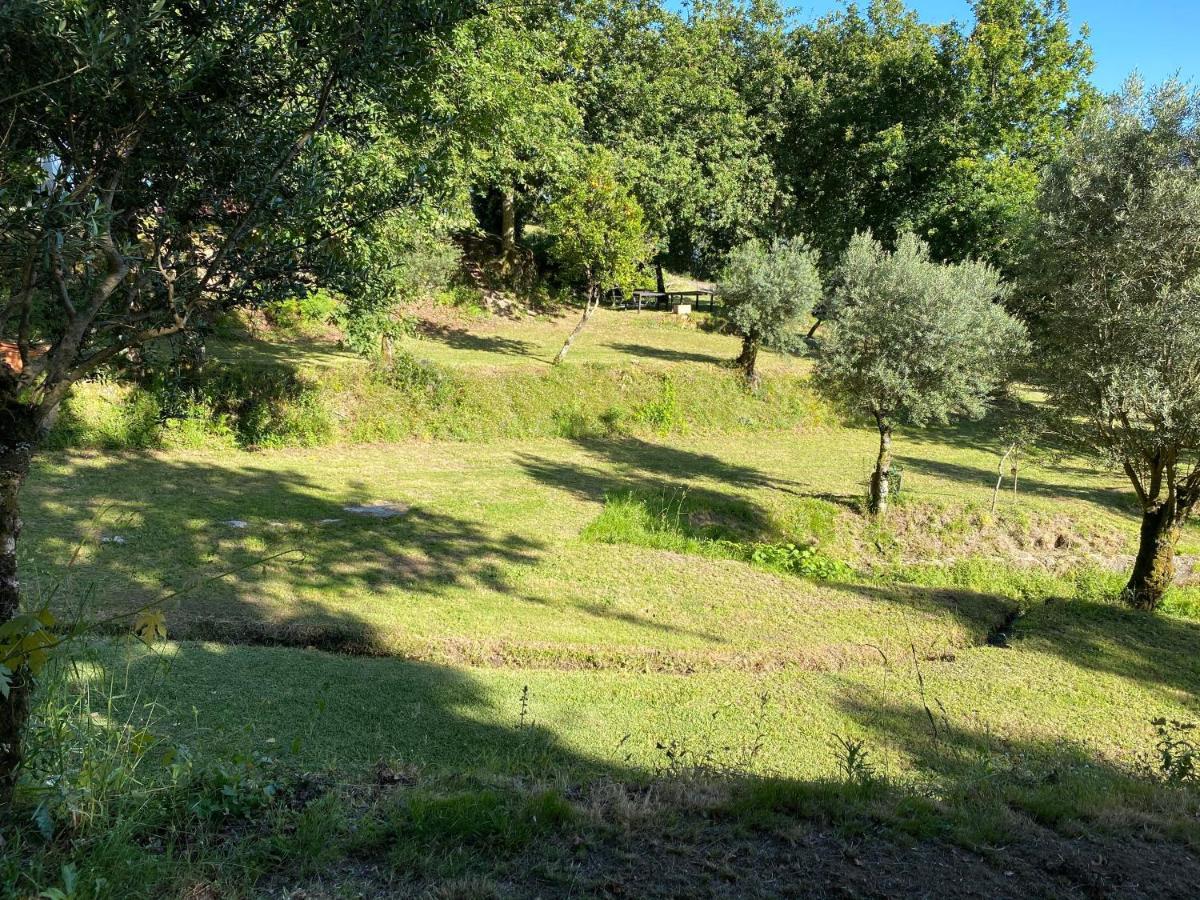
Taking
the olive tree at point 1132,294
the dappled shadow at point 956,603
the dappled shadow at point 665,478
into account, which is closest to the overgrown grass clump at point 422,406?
the dappled shadow at point 665,478

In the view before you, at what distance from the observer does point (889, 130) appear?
34.2 metres

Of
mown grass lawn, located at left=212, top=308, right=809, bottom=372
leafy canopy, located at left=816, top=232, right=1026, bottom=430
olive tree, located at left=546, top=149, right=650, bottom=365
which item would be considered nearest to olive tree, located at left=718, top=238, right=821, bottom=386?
mown grass lawn, located at left=212, top=308, right=809, bottom=372

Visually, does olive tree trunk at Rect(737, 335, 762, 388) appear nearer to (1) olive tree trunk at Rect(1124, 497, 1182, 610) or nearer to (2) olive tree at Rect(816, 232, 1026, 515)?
(2) olive tree at Rect(816, 232, 1026, 515)

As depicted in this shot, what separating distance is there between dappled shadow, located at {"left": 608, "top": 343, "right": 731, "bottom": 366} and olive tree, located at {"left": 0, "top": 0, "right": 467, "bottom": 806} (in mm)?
24317

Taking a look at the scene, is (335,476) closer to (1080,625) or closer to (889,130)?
(1080,625)

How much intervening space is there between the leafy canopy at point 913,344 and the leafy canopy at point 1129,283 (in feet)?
11.2

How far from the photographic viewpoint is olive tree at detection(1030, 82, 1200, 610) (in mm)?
11445

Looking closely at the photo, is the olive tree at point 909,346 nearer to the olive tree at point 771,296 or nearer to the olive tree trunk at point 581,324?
the olive tree at point 771,296

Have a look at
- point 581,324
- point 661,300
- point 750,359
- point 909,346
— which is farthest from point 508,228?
point 909,346

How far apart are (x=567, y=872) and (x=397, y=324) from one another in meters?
16.6

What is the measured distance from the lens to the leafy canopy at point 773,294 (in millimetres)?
26547

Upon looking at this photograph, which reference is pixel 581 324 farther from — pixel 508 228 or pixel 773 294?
pixel 508 228

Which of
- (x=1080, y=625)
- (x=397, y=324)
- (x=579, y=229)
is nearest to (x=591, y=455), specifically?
(x=397, y=324)

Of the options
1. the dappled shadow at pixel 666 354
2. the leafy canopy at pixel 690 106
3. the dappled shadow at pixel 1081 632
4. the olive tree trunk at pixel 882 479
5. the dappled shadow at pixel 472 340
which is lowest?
the dappled shadow at pixel 1081 632
